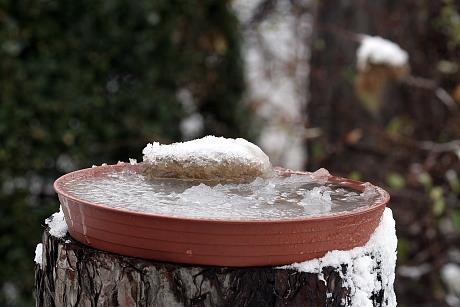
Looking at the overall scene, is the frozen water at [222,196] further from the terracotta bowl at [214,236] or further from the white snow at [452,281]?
the white snow at [452,281]

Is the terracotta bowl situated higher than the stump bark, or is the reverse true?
the terracotta bowl

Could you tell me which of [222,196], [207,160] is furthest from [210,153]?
[222,196]

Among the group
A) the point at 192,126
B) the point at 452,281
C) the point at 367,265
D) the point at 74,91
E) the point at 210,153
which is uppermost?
the point at 210,153

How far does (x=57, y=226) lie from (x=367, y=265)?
753mm

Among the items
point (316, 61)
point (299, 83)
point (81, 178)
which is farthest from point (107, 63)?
point (299, 83)

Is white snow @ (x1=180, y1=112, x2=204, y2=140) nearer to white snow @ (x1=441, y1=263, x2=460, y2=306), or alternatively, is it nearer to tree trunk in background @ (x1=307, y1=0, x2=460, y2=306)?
tree trunk in background @ (x1=307, y1=0, x2=460, y2=306)

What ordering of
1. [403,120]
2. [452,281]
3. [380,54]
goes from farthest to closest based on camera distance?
[403,120] → [452,281] → [380,54]

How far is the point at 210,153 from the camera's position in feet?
5.27

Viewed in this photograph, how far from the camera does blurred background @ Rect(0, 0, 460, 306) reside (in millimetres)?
3223

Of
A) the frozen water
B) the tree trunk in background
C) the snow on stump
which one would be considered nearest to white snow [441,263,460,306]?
the tree trunk in background

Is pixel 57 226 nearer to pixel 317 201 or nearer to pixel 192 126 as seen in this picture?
pixel 317 201

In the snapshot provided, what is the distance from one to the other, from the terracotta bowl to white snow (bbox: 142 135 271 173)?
33 centimetres

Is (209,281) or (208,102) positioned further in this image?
(208,102)

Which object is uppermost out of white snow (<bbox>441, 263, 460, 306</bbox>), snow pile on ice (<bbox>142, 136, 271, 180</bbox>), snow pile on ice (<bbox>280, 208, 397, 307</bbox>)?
snow pile on ice (<bbox>142, 136, 271, 180</bbox>)
